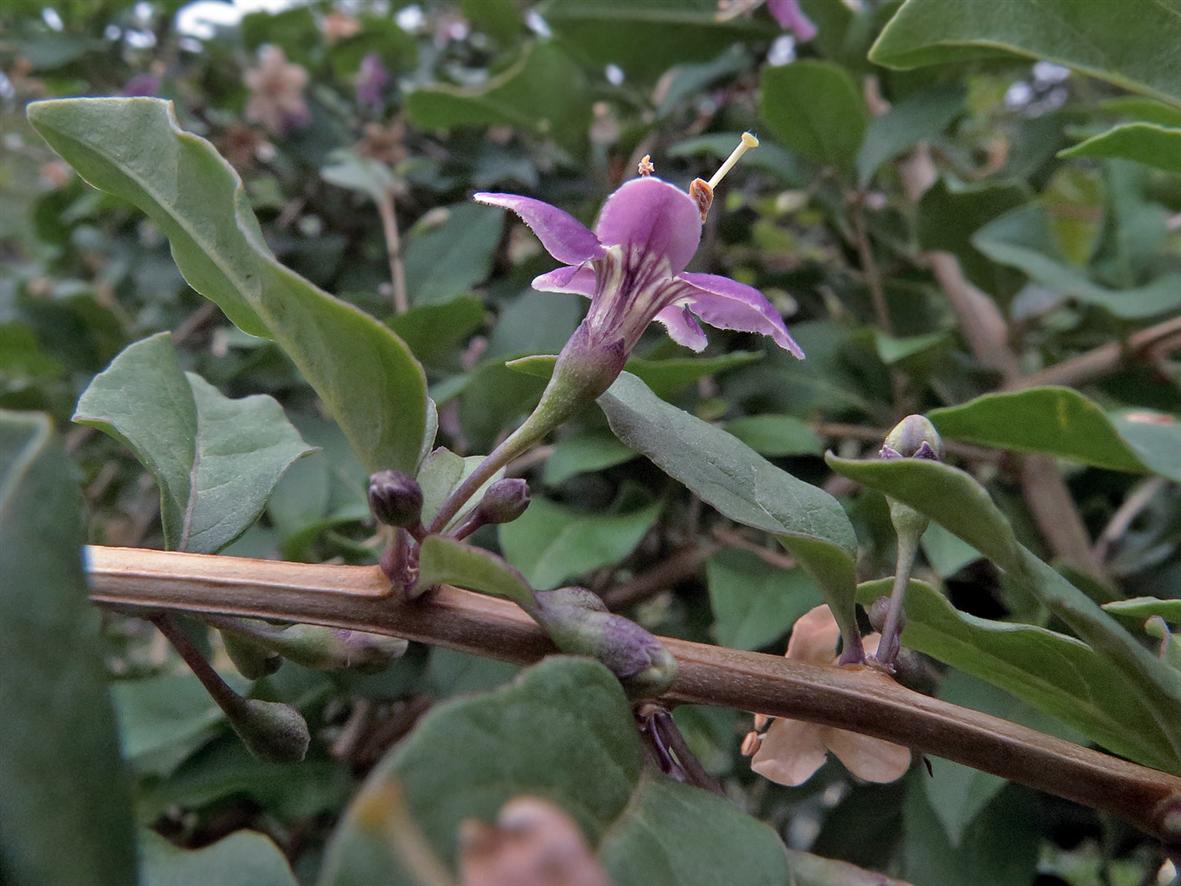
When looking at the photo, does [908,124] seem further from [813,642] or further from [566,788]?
[566,788]

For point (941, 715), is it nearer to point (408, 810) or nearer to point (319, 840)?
point (408, 810)

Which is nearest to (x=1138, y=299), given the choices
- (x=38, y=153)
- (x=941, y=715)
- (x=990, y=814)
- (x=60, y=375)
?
(x=990, y=814)

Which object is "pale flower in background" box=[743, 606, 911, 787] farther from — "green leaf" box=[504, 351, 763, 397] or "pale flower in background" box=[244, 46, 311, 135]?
"pale flower in background" box=[244, 46, 311, 135]

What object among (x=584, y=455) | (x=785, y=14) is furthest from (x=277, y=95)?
(x=584, y=455)

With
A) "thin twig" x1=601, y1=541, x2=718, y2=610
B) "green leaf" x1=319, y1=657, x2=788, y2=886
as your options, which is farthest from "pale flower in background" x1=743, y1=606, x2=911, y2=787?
"thin twig" x1=601, y1=541, x2=718, y2=610

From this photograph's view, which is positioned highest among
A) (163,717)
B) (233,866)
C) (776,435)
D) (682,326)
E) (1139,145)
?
(1139,145)

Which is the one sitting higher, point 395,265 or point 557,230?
point 557,230
